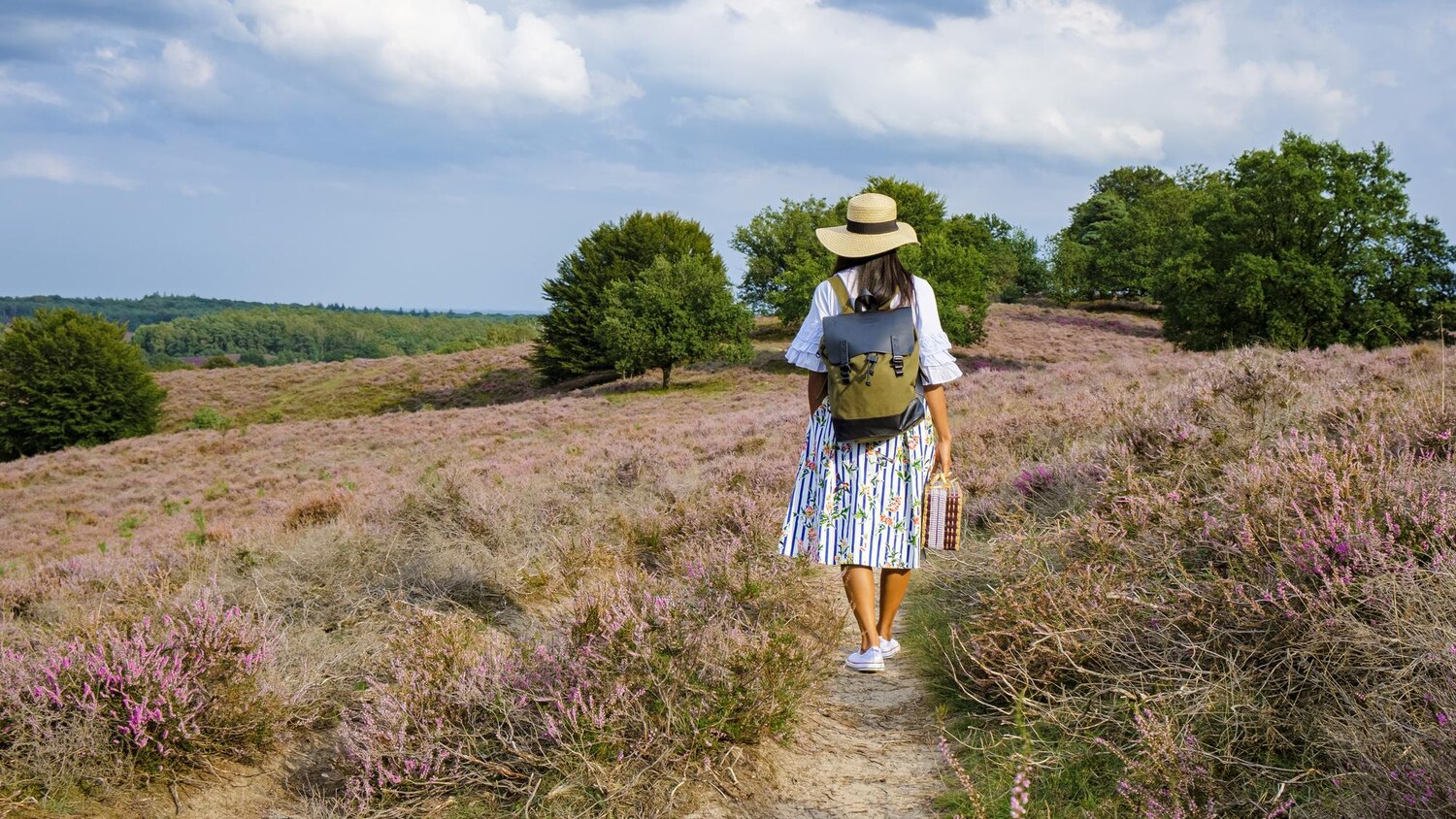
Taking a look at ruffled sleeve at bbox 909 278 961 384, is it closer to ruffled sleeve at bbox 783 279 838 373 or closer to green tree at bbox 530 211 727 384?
ruffled sleeve at bbox 783 279 838 373

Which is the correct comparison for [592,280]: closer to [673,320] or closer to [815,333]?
[673,320]

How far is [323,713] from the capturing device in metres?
3.54

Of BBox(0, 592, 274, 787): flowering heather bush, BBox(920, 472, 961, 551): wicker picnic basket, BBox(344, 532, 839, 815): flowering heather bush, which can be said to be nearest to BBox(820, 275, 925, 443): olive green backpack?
BBox(920, 472, 961, 551): wicker picnic basket

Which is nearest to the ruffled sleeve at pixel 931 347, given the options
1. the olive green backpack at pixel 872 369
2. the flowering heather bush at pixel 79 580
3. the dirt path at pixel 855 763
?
the olive green backpack at pixel 872 369

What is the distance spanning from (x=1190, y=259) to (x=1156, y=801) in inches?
1183

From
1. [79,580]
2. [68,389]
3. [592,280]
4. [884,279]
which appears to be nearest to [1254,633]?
[884,279]

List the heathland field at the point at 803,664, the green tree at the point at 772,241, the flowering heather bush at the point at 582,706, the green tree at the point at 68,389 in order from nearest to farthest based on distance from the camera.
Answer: the heathland field at the point at 803,664, the flowering heather bush at the point at 582,706, the green tree at the point at 68,389, the green tree at the point at 772,241

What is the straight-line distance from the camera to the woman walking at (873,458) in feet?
12.8

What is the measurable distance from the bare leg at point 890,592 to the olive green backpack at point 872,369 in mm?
725

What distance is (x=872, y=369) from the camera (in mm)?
3689

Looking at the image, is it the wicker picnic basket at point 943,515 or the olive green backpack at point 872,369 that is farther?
the wicker picnic basket at point 943,515

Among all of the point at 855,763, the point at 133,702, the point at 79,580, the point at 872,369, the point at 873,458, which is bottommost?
the point at 79,580

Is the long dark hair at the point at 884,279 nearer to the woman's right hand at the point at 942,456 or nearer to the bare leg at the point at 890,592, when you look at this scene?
the woman's right hand at the point at 942,456

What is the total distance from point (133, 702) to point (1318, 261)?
3211 centimetres
